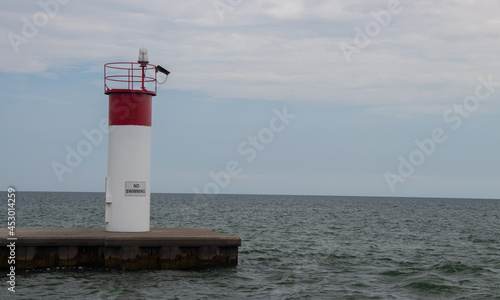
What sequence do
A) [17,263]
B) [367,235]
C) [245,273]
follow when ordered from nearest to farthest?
[17,263]
[245,273]
[367,235]

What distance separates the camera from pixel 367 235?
36.4 metres

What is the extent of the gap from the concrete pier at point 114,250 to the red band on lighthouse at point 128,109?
3.45 m

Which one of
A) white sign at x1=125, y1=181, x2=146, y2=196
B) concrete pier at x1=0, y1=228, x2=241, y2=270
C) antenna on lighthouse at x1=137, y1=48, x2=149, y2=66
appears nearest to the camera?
concrete pier at x1=0, y1=228, x2=241, y2=270

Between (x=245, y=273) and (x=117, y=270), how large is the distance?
3.91 m

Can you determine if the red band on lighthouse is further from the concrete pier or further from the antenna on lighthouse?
the concrete pier

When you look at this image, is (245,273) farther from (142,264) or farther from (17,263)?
(17,263)

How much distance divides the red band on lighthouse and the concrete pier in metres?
3.45

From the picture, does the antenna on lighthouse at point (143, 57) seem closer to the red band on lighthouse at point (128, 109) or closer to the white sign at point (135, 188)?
the red band on lighthouse at point (128, 109)

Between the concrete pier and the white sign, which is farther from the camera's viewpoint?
the white sign

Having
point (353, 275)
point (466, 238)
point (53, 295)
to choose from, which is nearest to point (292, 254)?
point (353, 275)

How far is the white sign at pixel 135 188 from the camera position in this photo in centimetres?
1828

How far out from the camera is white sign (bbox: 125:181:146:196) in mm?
18281

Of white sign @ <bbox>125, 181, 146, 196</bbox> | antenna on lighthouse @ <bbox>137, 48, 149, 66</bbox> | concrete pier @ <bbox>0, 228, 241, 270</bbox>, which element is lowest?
concrete pier @ <bbox>0, 228, 241, 270</bbox>

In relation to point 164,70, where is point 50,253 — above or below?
below
